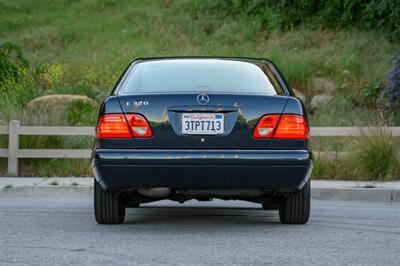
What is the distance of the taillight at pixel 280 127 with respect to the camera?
9.07m

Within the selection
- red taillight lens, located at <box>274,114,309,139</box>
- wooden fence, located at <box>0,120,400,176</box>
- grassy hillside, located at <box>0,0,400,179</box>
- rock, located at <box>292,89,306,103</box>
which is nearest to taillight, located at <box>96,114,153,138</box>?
red taillight lens, located at <box>274,114,309,139</box>

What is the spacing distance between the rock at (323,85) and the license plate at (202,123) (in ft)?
72.9

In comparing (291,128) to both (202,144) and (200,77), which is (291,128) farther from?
(200,77)

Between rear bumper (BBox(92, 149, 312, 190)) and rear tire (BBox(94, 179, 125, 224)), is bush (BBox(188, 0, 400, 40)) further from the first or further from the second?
rear bumper (BBox(92, 149, 312, 190))

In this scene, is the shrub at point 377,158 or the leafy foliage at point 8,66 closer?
the shrub at point 377,158

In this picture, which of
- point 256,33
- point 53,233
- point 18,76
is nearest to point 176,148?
point 53,233

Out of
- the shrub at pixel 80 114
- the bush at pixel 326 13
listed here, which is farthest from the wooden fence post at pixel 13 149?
the bush at pixel 326 13

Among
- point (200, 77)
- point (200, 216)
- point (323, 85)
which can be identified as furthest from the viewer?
point (323, 85)

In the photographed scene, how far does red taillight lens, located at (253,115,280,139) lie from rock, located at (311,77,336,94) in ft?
72.4

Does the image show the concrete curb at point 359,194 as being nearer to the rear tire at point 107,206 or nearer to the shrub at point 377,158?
the shrub at point 377,158

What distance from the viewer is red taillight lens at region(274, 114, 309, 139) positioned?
29.9 feet

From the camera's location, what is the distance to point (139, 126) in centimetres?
906

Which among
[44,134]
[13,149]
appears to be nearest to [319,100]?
[44,134]

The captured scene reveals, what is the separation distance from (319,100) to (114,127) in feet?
68.5
